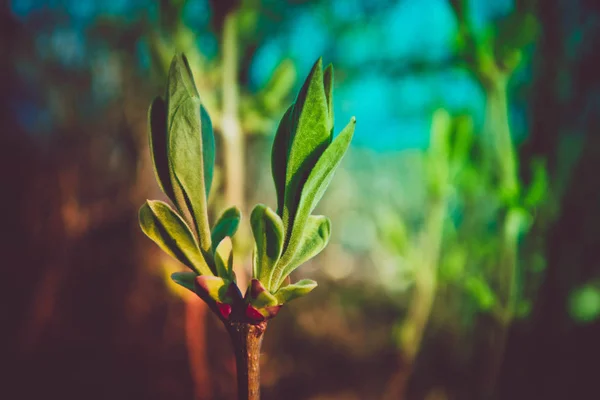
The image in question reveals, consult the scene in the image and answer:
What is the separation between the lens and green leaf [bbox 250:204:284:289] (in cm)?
25

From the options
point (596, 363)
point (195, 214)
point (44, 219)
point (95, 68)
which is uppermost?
point (95, 68)

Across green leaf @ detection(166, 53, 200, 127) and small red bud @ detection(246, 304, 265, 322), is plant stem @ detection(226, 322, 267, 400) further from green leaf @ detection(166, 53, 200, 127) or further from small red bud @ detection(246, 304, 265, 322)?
green leaf @ detection(166, 53, 200, 127)

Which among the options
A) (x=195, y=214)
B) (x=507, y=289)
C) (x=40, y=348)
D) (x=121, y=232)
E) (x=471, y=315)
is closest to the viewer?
(x=195, y=214)

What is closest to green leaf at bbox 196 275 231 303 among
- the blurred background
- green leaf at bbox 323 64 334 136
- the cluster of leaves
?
the cluster of leaves

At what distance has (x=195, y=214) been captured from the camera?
0.89ft

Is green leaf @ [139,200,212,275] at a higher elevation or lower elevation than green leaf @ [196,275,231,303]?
higher

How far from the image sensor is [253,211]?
10.4 inches

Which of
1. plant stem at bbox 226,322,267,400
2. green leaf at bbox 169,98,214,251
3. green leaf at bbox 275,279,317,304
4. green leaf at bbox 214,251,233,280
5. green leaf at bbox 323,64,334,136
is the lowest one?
plant stem at bbox 226,322,267,400

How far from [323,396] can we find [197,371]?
739mm

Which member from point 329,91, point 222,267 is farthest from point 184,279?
Result: point 329,91

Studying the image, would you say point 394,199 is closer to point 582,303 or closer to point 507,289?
point 582,303

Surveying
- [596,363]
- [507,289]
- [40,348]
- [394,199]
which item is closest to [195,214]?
[507,289]

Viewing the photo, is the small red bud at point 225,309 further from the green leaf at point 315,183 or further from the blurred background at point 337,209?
the blurred background at point 337,209

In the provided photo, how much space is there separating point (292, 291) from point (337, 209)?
6.58 feet
